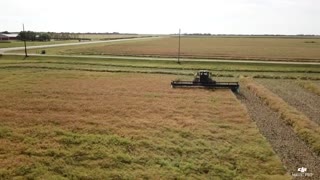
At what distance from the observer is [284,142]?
51.2 feet

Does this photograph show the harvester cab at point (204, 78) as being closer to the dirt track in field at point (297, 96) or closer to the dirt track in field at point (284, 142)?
the dirt track in field at point (297, 96)

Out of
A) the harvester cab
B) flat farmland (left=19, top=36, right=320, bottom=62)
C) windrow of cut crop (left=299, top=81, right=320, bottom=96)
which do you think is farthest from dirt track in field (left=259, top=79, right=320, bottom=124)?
flat farmland (left=19, top=36, right=320, bottom=62)

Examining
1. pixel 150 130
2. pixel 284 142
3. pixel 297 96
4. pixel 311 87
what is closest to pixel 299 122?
pixel 284 142

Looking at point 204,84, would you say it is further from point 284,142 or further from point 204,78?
point 284,142

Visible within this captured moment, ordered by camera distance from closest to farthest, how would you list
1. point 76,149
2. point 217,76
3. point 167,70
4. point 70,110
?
point 76,149, point 70,110, point 217,76, point 167,70

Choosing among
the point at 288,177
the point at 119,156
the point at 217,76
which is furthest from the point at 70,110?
the point at 217,76

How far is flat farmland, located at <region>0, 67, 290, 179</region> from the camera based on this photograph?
1223 cm

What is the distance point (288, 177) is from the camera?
11.8 metres

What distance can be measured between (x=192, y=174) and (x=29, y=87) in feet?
69.0

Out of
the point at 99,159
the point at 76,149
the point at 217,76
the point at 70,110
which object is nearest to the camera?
the point at 99,159

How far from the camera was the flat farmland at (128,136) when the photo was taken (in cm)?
1223

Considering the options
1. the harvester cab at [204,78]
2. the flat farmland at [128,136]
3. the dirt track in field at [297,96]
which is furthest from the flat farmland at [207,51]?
the flat farmland at [128,136]

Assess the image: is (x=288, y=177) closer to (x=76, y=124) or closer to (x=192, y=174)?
(x=192, y=174)

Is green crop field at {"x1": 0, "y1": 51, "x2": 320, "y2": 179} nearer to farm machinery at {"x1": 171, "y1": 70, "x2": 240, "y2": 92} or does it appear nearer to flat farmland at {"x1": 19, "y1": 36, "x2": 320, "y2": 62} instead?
farm machinery at {"x1": 171, "y1": 70, "x2": 240, "y2": 92}
